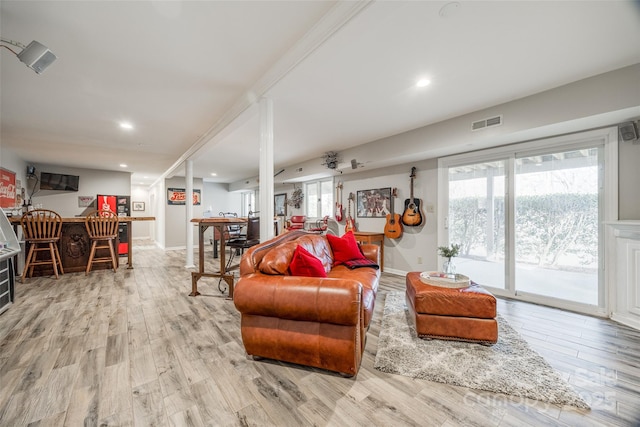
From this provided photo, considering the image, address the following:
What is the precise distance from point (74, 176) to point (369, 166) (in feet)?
27.0

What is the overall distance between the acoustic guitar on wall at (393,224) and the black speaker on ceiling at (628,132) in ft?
8.90

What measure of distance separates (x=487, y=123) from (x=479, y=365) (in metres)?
2.69

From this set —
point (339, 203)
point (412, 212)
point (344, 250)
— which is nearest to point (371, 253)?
point (344, 250)

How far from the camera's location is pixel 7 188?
15.9ft

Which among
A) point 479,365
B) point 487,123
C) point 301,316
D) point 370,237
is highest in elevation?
point 487,123

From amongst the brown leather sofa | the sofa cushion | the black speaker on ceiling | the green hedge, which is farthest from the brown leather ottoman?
the black speaker on ceiling

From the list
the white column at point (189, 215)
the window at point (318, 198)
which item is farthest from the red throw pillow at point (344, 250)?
the white column at point (189, 215)

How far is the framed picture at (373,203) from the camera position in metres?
4.80

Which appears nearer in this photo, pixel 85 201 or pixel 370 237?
pixel 370 237

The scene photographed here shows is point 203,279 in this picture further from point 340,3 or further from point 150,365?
point 340,3

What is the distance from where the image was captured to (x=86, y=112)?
3.29m

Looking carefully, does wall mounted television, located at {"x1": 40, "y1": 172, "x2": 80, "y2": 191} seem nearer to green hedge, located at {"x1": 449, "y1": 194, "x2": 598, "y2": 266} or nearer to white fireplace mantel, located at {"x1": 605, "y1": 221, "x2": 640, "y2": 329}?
green hedge, located at {"x1": 449, "y1": 194, "x2": 598, "y2": 266}

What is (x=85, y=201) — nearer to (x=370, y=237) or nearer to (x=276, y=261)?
(x=370, y=237)

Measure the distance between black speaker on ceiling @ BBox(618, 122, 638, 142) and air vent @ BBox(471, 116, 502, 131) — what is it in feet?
3.48
